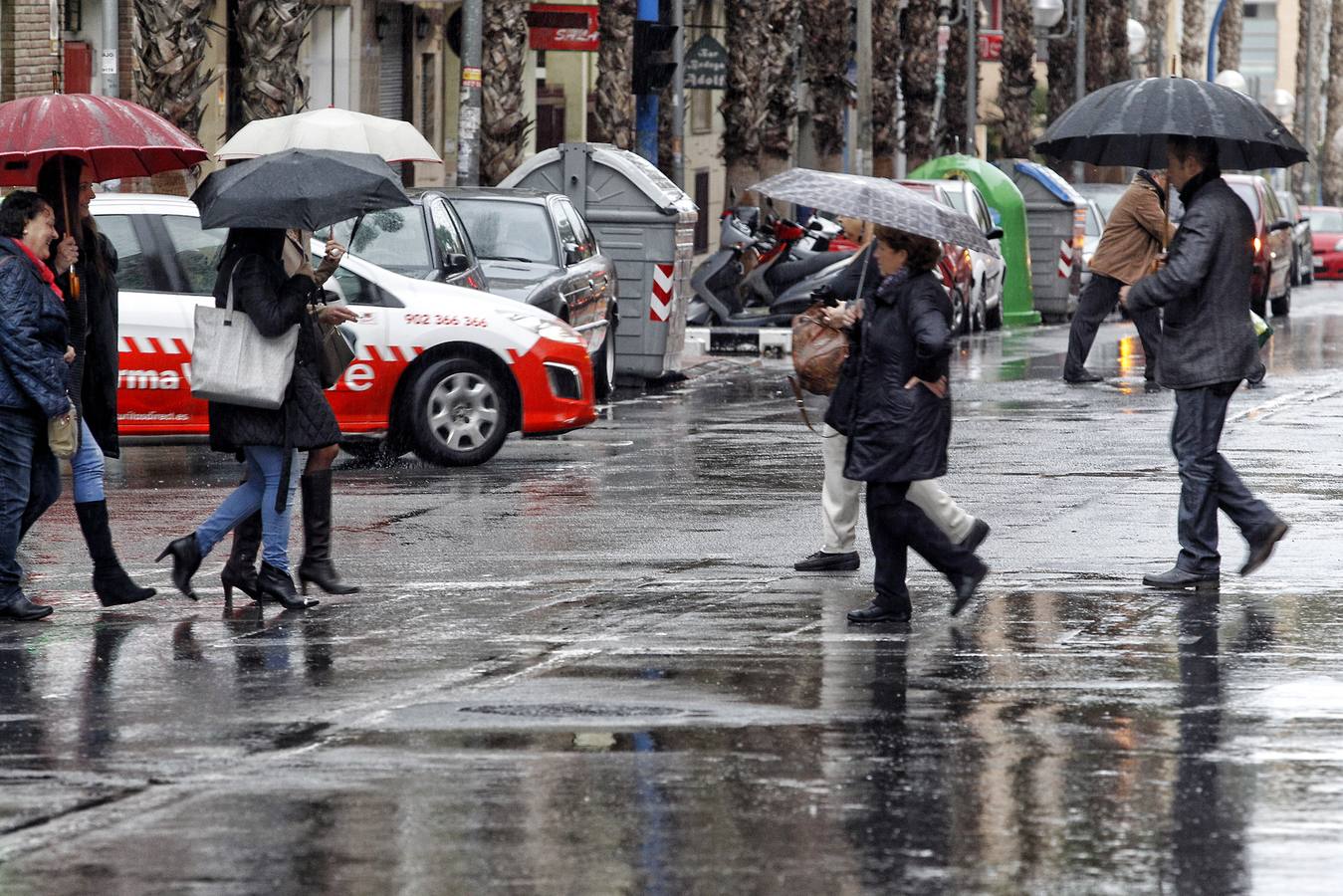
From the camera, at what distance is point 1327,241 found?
178ft

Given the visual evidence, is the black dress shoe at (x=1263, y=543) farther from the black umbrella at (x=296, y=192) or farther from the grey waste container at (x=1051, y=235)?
the grey waste container at (x=1051, y=235)

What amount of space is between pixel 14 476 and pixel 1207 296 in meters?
4.50

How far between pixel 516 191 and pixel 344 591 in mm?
9858

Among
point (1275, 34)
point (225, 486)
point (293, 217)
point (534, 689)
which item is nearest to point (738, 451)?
point (225, 486)

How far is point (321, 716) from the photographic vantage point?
25.9 feet

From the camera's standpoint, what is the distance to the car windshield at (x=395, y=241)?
17688mm

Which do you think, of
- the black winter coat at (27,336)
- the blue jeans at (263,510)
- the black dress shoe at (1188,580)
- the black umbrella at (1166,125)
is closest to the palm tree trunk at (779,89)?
the black umbrella at (1166,125)

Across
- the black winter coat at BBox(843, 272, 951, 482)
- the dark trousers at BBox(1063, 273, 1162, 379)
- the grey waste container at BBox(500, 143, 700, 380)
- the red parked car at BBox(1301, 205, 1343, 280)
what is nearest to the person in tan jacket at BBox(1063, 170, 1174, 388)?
the dark trousers at BBox(1063, 273, 1162, 379)

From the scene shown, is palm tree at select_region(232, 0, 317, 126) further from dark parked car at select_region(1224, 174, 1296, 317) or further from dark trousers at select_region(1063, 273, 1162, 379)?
dark parked car at select_region(1224, 174, 1296, 317)

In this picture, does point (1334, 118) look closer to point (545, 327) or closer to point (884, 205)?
point (545, 327)

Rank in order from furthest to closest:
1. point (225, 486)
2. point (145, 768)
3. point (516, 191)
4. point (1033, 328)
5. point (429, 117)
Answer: point (429, 117)
point (1033, 328)
point (516, 191)
point (225, 486)
point (145, 768)

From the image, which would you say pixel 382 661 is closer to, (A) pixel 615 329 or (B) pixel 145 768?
(B) pixel 145 768

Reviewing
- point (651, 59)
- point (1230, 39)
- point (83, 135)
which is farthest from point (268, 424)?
point (1230, 39)

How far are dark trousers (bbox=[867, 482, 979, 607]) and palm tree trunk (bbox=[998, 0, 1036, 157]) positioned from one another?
138ft
